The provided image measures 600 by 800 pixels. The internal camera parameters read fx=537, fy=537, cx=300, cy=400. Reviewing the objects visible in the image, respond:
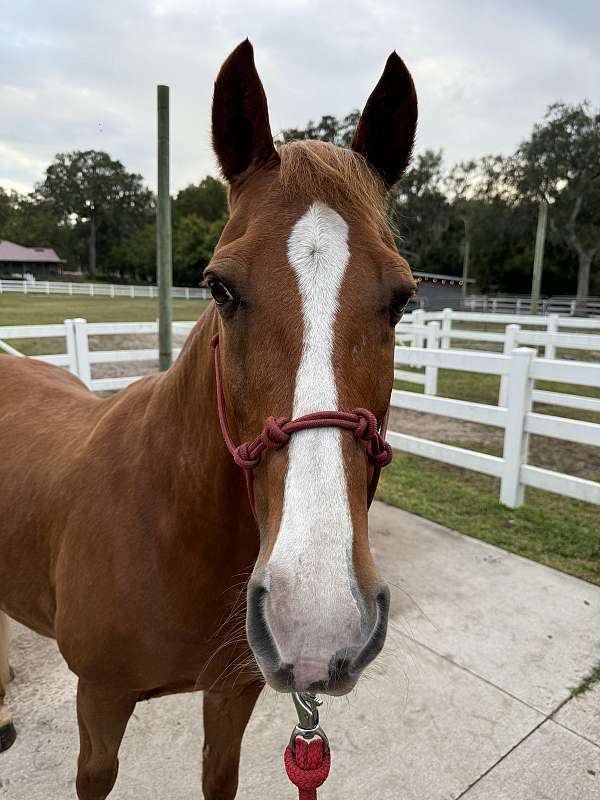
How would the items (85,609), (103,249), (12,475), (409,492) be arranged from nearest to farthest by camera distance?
(85,609)
(12,475)
(409,492)
(103,249)

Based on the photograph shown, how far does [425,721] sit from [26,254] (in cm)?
6819

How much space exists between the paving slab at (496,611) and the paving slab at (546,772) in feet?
0.69

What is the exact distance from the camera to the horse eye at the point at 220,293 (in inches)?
45.7

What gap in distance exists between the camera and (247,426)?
1173 millimetres

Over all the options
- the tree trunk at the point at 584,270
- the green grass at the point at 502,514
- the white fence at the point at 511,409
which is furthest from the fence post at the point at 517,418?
the tree trunk at the point at 584,270

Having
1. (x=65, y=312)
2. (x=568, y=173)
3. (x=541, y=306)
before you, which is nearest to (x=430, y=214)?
(x=568, y=173)

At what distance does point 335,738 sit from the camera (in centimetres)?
238

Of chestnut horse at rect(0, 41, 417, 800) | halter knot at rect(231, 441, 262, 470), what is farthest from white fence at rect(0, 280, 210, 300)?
halter knot at rect(231, 441, 262, 470)

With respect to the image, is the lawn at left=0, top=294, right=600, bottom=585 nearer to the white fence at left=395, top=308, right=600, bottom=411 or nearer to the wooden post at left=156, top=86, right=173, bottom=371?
the white fence at left=395, top=308, right=600, bottom=411

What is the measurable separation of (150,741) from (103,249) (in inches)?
2782

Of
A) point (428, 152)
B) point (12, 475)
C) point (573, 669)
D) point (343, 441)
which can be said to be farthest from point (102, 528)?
point (428, 152)

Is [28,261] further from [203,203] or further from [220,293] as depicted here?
[220,293]

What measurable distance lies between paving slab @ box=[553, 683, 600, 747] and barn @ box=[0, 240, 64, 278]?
202 ft

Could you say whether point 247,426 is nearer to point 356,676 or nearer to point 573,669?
point 356,676
